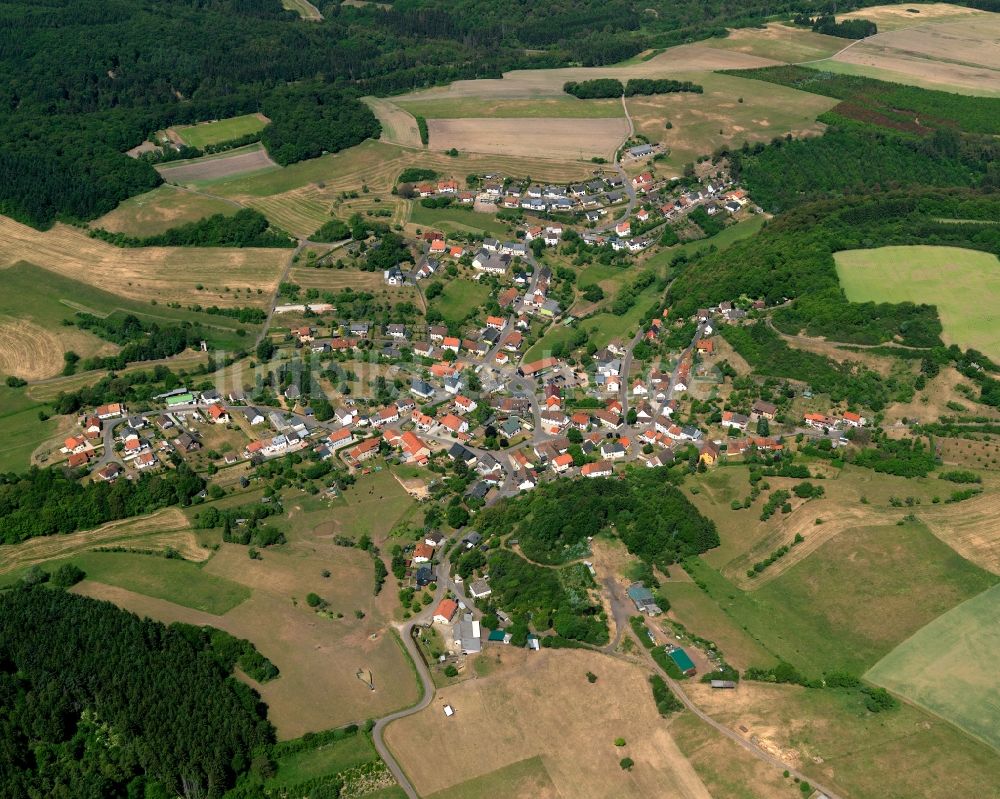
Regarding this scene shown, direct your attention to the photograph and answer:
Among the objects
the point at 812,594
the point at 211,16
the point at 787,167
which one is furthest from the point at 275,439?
the point at 211,16

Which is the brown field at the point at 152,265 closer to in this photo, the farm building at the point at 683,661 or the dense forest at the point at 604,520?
the dense forest at the point at 604,520

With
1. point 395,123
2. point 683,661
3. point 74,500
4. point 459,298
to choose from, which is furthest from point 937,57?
point 74,500

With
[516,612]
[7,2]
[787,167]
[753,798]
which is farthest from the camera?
[7,2]

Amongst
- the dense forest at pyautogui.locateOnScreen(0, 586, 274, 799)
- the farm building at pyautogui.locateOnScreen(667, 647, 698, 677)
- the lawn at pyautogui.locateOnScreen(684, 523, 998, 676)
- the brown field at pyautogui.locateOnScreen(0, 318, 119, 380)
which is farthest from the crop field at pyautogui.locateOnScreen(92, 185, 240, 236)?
the farm building at pyautogui.locateOnScreen(667, 647, 698, 677)

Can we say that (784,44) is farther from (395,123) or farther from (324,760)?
(324,760)

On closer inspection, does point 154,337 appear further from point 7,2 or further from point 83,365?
point 7,2

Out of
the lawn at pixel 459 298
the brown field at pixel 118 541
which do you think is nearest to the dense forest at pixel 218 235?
the lawn at pixel 459 298

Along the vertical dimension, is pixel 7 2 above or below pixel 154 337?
above
